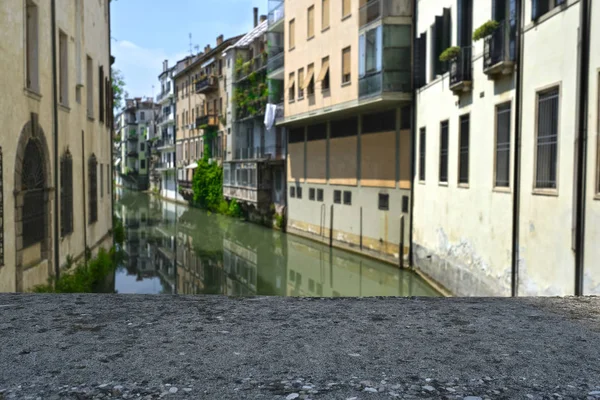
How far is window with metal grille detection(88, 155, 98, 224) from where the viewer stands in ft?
57.2

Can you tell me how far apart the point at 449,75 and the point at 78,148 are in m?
9.34

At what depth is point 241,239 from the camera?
2948 centimetres

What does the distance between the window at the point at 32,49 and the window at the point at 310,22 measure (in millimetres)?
16377

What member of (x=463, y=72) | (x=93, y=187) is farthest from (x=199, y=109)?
(x=463, y=72)

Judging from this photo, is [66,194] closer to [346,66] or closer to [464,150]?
[464,150]

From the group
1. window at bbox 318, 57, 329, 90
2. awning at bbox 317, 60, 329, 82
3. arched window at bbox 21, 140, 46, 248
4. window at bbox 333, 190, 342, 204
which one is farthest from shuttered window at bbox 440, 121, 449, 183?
arched window at bbox 21, 140, 46, 248

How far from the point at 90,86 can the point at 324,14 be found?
35.5 ft

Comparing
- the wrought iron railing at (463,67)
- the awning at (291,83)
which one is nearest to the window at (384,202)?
the wrought iron railing at (463,67)

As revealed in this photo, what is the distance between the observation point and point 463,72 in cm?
1480

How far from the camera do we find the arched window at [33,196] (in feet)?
33.5

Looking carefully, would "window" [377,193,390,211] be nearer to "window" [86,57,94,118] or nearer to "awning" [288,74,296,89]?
"awning" [288,74,296,89]

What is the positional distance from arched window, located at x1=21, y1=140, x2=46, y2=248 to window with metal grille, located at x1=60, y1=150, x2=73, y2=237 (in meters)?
1.73

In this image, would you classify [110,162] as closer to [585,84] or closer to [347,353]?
[585,84]

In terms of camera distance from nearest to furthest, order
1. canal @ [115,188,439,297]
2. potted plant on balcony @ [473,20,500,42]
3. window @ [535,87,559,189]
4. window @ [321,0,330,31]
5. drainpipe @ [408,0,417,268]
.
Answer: window @ [535,87,559,189]
potted plant on balcony @ [473,20,500,42]
canal @ [115,188,439,297]
drainpipe @ [408,0,417,268]
window @ [321,0,330,31]
